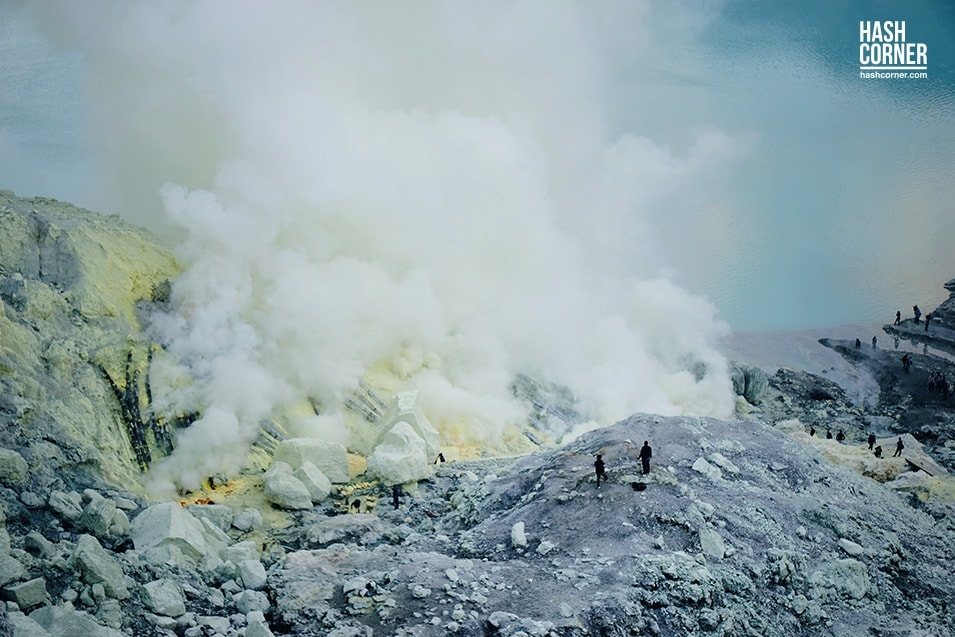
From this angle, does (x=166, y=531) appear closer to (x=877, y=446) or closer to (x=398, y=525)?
(x=398, y=525)

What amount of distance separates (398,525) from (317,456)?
→ 129 inches

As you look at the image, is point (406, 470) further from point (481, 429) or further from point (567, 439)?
point (567, 439)

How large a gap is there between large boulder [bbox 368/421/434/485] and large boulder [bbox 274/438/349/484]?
0.70 metres

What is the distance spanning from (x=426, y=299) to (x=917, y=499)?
14829 mm

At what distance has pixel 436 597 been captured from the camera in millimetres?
11766

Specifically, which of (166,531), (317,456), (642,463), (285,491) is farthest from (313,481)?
(642,463)

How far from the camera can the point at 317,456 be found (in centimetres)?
1888

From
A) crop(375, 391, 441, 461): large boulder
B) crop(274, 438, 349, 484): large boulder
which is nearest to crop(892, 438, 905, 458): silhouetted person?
crop(375, 391, 441, 461): large boulder

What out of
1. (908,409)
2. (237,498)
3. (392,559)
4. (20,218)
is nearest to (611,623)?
(392,559)

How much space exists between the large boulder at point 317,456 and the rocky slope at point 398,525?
5cm

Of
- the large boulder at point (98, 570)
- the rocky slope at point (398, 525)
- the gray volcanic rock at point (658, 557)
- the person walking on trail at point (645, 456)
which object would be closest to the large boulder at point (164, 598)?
the rocky slope at point (398, 525)

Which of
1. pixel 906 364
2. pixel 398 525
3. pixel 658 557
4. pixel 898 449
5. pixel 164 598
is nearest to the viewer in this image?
pixel 164 598

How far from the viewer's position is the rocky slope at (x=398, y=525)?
11.3 meters

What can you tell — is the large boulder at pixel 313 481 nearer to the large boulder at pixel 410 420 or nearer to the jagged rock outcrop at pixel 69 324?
the large boulder at pixel 410 420
